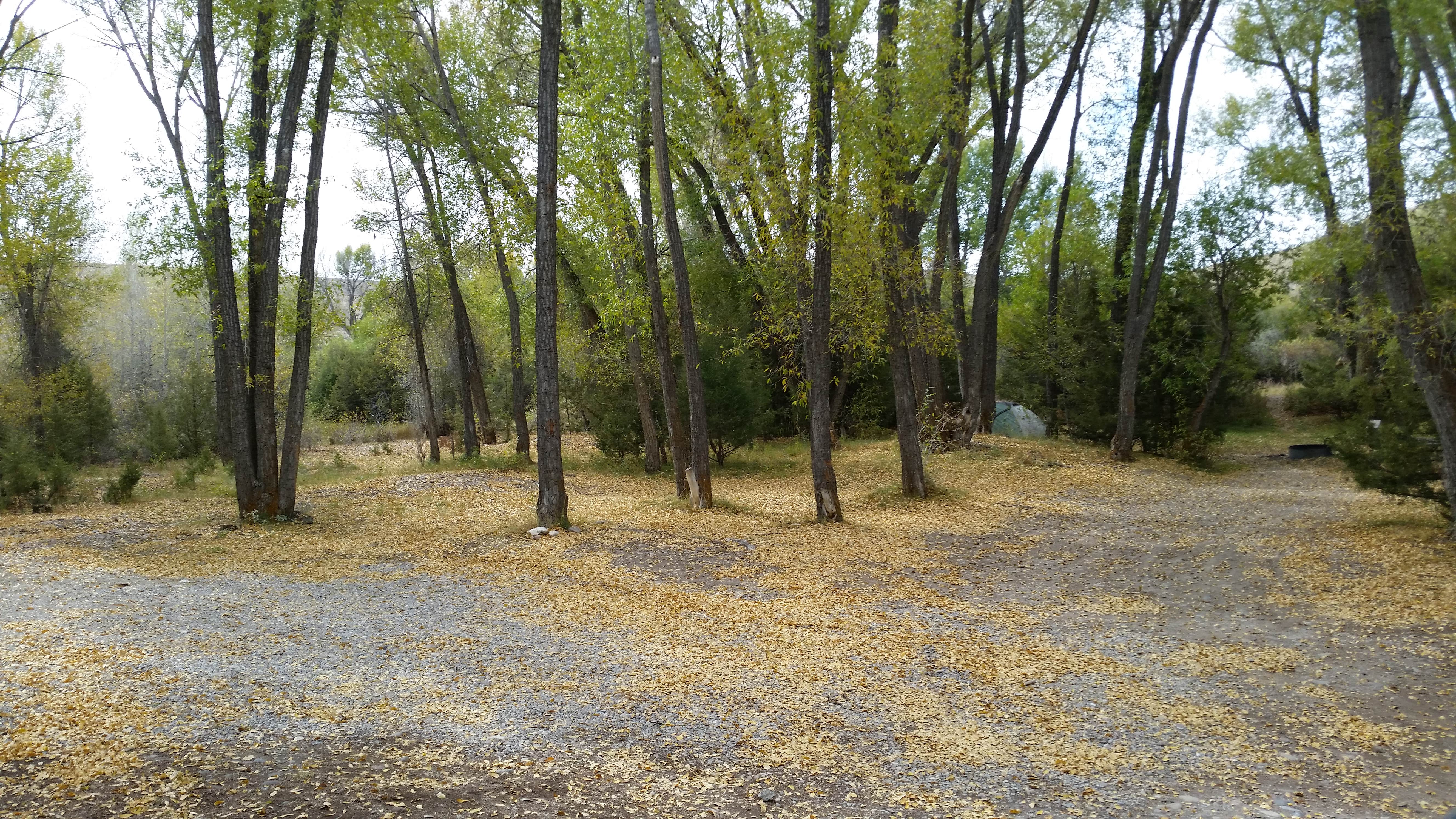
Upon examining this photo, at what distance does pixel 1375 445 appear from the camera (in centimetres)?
848

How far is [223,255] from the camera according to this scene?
9.52 m

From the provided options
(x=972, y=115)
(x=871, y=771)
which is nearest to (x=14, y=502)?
(x=871, y=771)

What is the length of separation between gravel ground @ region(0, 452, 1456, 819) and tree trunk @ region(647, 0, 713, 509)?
3.66 m

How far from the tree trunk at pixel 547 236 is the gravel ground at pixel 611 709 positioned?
7.96 ft

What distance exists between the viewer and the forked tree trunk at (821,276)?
9406mm

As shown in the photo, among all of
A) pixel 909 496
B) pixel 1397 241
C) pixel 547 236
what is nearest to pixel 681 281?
pixel 547 236

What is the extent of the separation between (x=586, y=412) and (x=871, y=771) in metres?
16.4

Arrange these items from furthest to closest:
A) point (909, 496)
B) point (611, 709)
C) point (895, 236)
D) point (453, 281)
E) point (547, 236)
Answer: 1. point (453, 281)
2. point (909, 496)
3. point (895, 236)
4. point (547, 236)
5. point (611, 709)

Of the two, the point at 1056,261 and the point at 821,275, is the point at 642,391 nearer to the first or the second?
the point at 821,275

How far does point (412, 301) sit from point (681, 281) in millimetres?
9524

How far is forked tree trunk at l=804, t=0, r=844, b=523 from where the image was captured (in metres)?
9.41

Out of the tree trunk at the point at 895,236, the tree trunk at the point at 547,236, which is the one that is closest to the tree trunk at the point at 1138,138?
the tree trunk at the point at 895,236

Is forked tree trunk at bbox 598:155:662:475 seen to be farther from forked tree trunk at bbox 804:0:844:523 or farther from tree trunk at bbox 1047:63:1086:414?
tree trunk at bbox 1047:63:1086:414

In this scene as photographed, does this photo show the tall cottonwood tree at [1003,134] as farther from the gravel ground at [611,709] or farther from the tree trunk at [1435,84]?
the gravel ground at [611,709]
